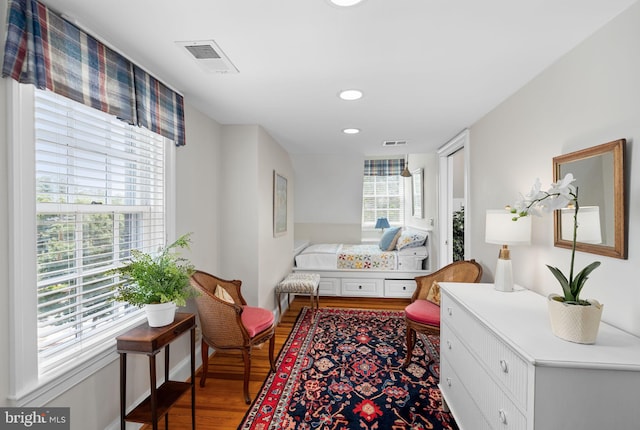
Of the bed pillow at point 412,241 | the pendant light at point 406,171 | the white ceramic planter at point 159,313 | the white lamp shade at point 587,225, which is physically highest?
the pendant light at point 406,171

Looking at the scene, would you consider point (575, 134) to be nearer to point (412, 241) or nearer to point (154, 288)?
point (154, 288)

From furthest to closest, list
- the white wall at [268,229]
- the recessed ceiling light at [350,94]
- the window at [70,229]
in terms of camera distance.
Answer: the white wall at [268,229] → the recessed ceiling light at [350,94] → the window at [70,229]

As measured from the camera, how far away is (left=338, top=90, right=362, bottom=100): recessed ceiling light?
218cm

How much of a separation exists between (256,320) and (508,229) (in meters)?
1.97

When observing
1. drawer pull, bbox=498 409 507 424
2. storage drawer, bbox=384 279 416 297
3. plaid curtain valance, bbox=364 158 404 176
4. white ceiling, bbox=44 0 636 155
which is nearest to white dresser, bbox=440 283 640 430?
drawer pull, bbox=498 409 507 424

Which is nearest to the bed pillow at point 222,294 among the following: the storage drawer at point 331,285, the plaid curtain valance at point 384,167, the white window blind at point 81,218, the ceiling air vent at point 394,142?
the white window blind at point 81,218

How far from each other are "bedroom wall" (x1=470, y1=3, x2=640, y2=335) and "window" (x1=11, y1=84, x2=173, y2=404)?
256cm

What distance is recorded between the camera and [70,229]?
1482 mm

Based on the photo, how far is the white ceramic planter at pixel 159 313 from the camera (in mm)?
1676

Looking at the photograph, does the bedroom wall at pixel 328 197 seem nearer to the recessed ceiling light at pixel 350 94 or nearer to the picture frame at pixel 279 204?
the picture frame at pixel 279 204

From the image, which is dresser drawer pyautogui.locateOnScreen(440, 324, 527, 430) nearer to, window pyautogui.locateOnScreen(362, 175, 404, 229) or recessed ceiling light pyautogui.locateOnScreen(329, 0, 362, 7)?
recessed ceiling light pyautogui.locateOnScreen(329, 0, 362, 7)

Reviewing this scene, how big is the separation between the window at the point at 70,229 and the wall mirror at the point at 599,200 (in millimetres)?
2547

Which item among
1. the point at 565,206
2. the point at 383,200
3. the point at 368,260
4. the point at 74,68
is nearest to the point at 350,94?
the point at 565,206

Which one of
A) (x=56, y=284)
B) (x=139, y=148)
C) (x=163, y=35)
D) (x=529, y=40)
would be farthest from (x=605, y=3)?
(x=56, y=284)
